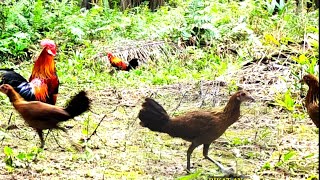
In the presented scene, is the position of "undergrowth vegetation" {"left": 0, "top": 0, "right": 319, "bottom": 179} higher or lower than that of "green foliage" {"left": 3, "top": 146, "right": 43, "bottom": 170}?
higher

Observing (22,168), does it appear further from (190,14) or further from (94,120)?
(190,14)

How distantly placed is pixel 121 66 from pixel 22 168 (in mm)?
4710

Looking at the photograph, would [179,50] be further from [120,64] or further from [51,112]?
[51,112]

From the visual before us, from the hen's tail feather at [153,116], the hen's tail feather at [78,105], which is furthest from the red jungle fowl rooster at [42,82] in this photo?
the hen's tail feather at [153,116]

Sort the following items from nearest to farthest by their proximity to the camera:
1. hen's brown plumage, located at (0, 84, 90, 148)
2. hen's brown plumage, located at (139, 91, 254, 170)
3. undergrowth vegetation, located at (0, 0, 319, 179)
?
hen's brown plumage, located at (139, 91, 254, 170)
hen's brown plumage, located at (0, 84, 90, 148)
undergrowth vegetation, located at (0, 0, 319, 179)

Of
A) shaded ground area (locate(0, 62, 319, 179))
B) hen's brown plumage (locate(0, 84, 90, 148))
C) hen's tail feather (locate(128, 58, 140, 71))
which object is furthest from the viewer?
hen's tail feather (locate(128, 58, 140, 71))

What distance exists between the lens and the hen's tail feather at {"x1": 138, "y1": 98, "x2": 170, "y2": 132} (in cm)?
365

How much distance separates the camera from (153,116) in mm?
3646

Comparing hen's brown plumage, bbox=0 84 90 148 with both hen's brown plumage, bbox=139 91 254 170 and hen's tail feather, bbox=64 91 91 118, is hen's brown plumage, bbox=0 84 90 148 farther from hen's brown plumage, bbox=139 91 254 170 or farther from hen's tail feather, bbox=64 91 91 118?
hen's brown plumage, bbox=139 91 254 170

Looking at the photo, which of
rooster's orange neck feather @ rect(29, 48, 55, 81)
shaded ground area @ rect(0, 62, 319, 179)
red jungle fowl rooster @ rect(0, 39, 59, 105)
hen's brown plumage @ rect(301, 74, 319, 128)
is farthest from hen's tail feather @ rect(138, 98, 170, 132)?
rooster's orange neck feather @ rect(29, 48, 55, 81)

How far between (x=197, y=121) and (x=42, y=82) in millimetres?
1919

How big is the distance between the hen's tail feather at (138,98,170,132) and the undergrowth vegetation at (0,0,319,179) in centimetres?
43

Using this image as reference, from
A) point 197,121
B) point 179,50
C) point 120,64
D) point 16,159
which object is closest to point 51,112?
point 16,159

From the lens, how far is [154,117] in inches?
144
